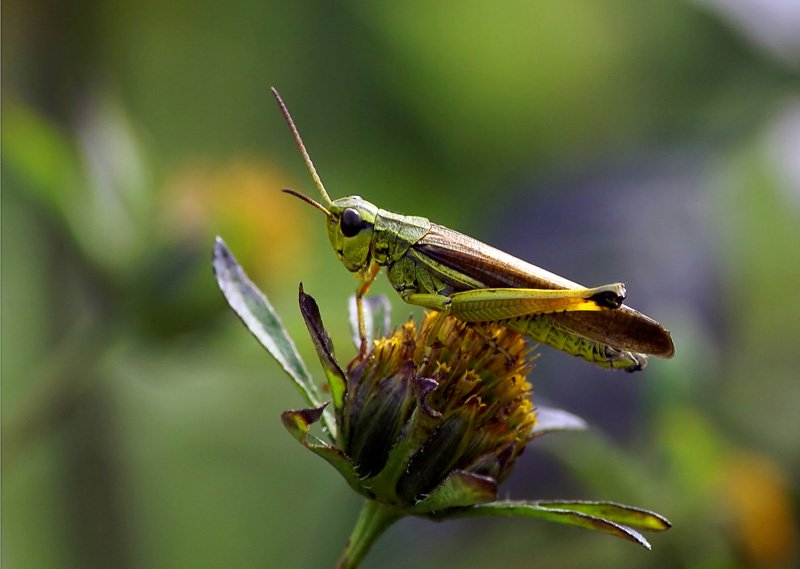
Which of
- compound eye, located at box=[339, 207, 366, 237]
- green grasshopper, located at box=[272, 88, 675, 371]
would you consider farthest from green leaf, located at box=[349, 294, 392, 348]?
compound eye, located at box=[339, 207, 366, 237]

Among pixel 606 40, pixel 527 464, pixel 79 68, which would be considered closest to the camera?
pixel 79 68

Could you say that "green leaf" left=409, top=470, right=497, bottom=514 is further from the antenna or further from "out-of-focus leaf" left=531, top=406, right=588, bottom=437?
the antenna

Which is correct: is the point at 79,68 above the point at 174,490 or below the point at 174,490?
above

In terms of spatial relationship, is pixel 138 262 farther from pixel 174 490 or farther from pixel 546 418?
pixel 546 418

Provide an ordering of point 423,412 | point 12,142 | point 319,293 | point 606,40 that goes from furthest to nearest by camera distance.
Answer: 1. point 606,40
2. point 319,293
3. point 12,142
4. point 423,412

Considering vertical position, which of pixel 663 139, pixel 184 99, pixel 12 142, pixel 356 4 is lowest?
pixel 12 142

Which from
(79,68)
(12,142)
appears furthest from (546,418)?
(79,68)

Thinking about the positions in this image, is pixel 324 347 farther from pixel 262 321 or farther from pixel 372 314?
pixel 372 314
